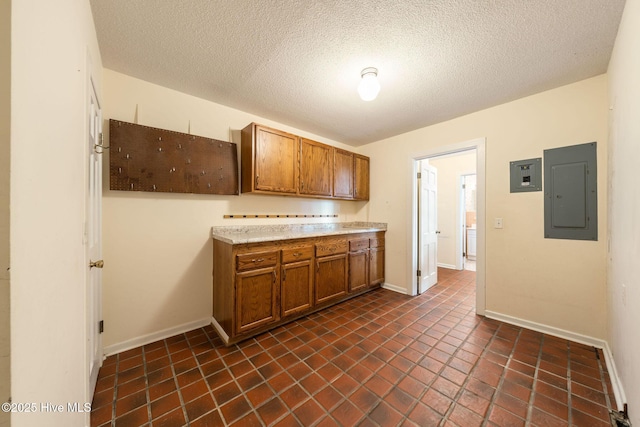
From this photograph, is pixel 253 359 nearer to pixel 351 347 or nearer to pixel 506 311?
pixel 351 347

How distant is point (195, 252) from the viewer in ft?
7.79

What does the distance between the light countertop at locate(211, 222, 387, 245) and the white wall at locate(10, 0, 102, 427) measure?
1.13 m

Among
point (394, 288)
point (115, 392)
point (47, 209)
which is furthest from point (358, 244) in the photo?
point (47, 209)

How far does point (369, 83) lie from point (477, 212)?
6.47ft

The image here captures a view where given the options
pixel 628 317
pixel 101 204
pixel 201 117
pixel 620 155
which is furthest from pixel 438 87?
pixel 101 204

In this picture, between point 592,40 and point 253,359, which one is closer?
point 592,40

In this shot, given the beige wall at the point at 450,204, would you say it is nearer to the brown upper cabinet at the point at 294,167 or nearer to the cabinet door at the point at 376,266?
the cabinet door at the point at 376,266

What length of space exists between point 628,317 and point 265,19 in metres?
2.81

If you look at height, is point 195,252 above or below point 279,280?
above

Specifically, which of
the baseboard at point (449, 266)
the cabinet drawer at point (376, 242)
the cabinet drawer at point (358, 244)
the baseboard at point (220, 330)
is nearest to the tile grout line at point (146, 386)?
the baseboard at point (220, 330)

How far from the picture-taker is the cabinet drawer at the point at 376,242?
135 inches

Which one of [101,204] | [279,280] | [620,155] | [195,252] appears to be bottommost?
[279,280]

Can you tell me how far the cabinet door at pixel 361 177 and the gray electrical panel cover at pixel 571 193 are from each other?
2.17 meters

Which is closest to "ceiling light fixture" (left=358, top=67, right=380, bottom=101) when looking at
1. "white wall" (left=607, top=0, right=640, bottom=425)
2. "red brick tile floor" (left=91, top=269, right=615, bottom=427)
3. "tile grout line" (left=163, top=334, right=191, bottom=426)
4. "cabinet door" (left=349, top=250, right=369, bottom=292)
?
"white wall" (left=607, top=0, right=640, bottom=425)
